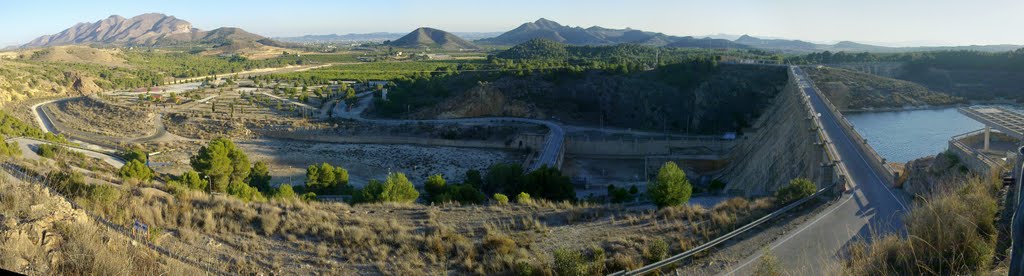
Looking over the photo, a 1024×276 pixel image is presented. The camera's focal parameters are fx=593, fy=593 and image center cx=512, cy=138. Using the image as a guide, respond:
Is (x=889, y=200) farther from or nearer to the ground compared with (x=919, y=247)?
nearer to the ground

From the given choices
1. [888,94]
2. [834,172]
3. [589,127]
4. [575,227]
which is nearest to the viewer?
[575,227]

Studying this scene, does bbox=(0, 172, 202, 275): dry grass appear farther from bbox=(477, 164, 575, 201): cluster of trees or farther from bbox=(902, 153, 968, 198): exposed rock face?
bbox=(477, 164, 575, 201): cluster of trees

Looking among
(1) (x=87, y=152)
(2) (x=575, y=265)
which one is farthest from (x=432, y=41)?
(2) (x=575, y=265)

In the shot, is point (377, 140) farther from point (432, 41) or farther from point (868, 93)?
point (432, 41)

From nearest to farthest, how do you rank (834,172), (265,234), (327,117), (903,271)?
(903,271) → (265,234) → (834,172) → (327,117)

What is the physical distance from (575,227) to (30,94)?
6023 cm

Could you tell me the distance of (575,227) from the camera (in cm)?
1011

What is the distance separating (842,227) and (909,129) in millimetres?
40942

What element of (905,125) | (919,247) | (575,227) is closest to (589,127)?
(905,125)

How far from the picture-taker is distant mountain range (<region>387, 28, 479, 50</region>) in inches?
6216

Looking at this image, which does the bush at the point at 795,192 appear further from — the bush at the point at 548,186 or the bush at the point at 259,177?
the bush at the point at 259,177

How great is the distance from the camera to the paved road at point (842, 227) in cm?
715

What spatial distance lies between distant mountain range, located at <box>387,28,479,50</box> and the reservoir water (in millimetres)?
115619

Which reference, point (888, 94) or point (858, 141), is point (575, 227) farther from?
point (888, 94)
